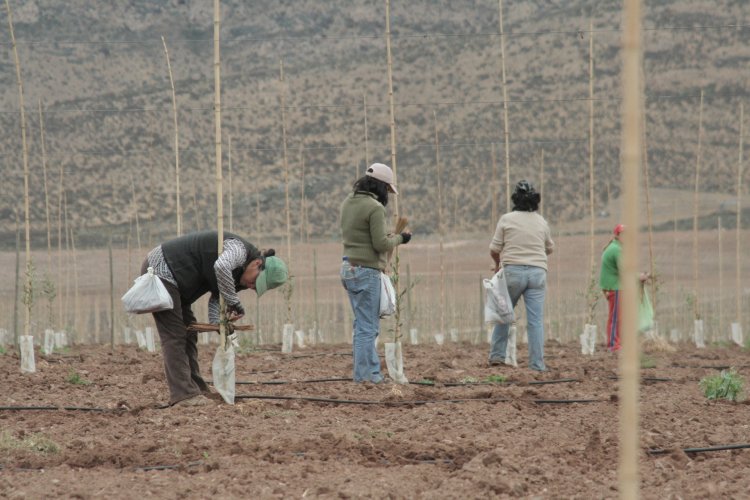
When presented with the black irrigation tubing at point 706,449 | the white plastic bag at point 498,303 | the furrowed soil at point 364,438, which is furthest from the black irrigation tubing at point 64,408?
the white plastic bag at point 498,303

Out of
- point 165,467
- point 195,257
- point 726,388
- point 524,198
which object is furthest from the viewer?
point 524,198

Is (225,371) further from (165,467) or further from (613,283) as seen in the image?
(613,283)

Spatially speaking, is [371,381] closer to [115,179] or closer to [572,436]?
[572,436]

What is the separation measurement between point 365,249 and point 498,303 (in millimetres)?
1425

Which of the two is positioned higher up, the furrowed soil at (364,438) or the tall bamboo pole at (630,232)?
the tall bamboo pole at (630,232)

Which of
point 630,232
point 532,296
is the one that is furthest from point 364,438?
point 532,296

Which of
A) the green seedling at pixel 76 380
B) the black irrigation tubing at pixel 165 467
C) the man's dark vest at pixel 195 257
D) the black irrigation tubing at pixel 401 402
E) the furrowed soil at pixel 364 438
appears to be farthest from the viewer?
the green seedling at pixel 76 380

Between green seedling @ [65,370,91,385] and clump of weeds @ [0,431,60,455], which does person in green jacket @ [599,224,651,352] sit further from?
clump of weeds @ [0,431,60,455]

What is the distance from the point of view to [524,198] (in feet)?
27.8

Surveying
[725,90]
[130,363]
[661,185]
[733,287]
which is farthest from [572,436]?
[725,90]

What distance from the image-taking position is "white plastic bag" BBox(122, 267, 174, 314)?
602 cm

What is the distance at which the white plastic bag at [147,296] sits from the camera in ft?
19.7

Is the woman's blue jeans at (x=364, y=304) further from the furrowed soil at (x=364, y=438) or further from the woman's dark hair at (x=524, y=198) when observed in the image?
the woman's dark hair at (x=524, y=198)

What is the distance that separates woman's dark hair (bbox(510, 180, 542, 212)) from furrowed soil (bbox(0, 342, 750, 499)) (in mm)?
1164
